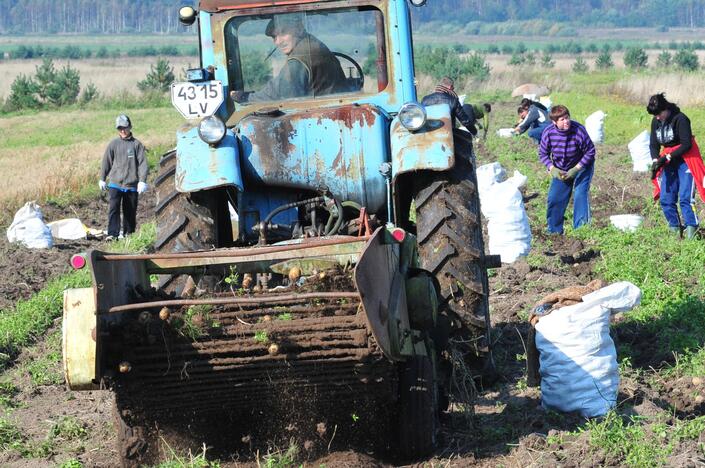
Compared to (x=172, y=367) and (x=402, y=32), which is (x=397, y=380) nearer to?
(x=172, y=367)

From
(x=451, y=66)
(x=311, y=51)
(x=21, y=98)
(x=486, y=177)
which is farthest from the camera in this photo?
(x=451, y=66)

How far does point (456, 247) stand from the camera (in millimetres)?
6094

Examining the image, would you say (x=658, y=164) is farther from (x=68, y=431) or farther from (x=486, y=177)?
(x=68, y=431)

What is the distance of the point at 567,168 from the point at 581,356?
6.31 meters

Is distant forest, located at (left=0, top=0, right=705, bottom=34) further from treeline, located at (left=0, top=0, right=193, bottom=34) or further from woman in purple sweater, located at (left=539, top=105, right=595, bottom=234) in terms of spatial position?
Result: woman in purple sweater, located at (left=539, top=105, right=595, bottom=234)

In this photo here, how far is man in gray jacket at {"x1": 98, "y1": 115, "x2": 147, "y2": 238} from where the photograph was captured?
14312 millimetres

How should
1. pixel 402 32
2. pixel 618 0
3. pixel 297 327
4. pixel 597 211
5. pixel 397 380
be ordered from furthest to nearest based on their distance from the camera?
pixel 618 0, pixel 597 211, pixel 402 32, pixel 397 380, pixel 297 327

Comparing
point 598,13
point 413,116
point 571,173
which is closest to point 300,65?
point 413,116

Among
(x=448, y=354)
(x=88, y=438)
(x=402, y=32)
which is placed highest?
(x=402, y=32)

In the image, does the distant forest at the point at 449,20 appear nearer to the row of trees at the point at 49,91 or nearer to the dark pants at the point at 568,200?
the row of trees at the point at 49,91

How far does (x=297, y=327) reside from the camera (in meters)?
4.73

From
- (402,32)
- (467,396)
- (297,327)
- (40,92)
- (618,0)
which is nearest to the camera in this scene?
(297,327)

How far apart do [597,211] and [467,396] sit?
759 cm

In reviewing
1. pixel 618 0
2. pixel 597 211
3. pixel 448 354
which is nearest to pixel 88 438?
pixel 448 354
